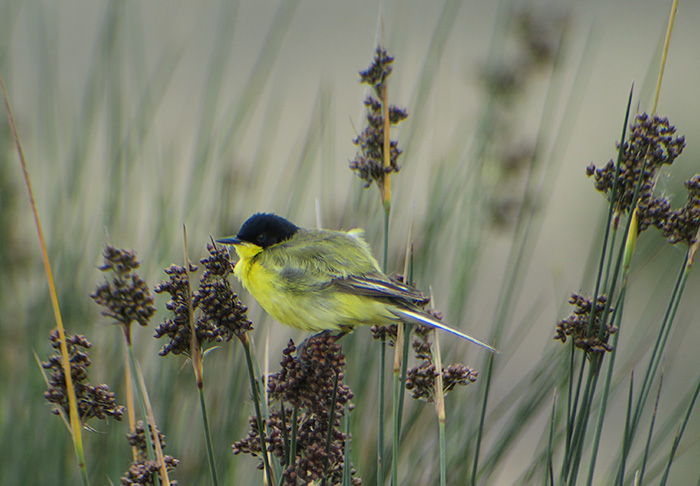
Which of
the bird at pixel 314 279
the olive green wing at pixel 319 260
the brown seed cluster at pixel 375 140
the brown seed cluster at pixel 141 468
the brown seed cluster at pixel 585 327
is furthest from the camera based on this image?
the olive green wing at pixel 319 260

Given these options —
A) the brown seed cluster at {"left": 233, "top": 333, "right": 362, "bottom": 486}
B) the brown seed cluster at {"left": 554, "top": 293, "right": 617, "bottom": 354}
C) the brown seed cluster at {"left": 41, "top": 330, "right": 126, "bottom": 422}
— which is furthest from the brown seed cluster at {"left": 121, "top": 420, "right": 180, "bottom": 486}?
the brown seed cluster at {"left": 554, "top": 293, "right": 617, "bottom": 354}

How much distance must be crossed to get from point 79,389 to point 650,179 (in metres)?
1.18

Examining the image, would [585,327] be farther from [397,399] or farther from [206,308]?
[206,308]

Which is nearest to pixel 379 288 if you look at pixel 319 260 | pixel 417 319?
pixel 417 319

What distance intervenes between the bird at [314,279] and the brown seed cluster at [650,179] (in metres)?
0.49

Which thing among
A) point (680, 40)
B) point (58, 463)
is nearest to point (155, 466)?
point (58, 463)

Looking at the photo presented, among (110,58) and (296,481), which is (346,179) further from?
(296,481)

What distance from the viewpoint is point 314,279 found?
2016mm

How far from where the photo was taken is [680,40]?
34.2 ft

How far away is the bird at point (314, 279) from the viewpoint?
1800 mm

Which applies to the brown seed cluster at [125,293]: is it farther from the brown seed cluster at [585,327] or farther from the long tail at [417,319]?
the brown seed cluster at [585,327]

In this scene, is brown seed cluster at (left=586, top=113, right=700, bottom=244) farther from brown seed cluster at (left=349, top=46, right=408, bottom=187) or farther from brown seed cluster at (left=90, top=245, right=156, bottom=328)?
brown seed cluster at (left=90, top=245, right=156, bottom=328)

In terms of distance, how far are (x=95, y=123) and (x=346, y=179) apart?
19.0ft

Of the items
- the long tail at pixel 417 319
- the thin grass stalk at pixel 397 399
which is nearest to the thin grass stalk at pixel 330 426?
the thin grass stalk at pixel 397 399
